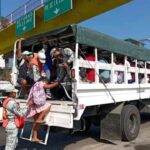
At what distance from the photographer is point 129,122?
9.28m

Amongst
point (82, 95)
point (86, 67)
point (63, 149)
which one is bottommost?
point (63, 149)

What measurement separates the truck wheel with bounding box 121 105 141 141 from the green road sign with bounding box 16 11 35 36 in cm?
1263

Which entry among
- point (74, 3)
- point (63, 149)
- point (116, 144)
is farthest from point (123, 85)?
point (74, 3)

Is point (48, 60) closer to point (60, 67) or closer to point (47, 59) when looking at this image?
point (47, 59)

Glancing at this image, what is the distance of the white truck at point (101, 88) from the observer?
7607 millimetres

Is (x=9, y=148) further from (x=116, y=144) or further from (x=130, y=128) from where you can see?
(x=130, y=128)

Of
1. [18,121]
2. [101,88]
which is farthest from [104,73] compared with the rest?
[18,121]

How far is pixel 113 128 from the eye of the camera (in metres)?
8.95

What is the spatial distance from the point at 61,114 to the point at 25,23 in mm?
15407

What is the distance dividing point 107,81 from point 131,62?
1579 mm

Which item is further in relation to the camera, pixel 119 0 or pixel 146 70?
pixel 119 0

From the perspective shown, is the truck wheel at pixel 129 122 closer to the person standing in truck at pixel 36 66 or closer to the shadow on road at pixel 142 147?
the shadow on road at pixel 142 147

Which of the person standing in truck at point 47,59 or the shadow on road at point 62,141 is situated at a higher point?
the person standing in truck at point 47,59

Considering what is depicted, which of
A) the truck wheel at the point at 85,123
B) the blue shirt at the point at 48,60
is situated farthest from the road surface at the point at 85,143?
the blue shirt at the point at 48,60
